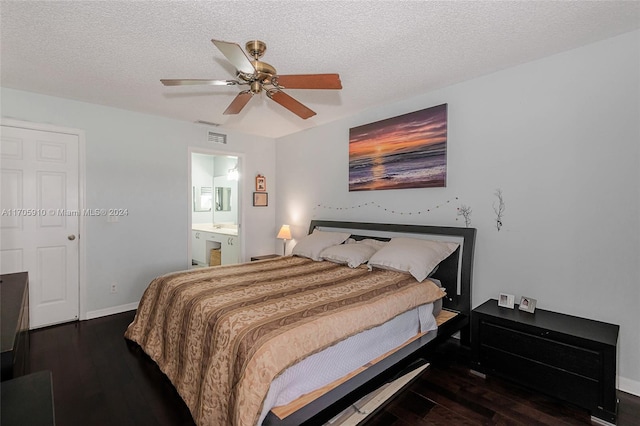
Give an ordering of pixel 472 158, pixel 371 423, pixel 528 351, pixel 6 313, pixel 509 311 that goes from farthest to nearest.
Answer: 1. pixel 472 158
2. pixel 509 311
3. pixel 528 351
4. pixel 371 423
5. pixel 6 313

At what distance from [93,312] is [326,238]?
2924 mm

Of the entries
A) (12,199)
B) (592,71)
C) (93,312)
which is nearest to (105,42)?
(12,199)

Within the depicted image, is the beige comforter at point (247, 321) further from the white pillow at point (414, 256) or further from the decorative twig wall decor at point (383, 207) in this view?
the decorative twig wall decor at point (383, 207)

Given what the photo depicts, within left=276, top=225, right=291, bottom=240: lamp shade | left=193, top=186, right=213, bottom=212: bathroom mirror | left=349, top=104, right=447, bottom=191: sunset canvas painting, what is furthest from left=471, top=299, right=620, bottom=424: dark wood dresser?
left=193, top=186, right=213, bottom=212: bathroom mirror

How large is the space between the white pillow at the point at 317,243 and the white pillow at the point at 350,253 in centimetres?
12

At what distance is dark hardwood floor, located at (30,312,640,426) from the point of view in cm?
189

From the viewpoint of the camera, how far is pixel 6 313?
1646mm

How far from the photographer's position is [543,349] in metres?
2.07

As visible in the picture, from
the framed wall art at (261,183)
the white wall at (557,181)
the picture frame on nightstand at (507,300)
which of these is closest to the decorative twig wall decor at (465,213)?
the white wall at (557,181)

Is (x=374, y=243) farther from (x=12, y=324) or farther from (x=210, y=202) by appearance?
(x=210, y=202)

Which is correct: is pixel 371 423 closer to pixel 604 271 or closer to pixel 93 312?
pixel 604 271

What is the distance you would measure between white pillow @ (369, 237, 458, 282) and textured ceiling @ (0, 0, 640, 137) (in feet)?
5.23

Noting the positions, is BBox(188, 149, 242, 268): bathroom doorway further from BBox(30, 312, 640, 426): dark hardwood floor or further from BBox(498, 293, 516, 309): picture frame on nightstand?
BBox(498, 293, 516, 309): picture frame on nightstand

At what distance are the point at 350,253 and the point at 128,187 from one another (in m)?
2.92
